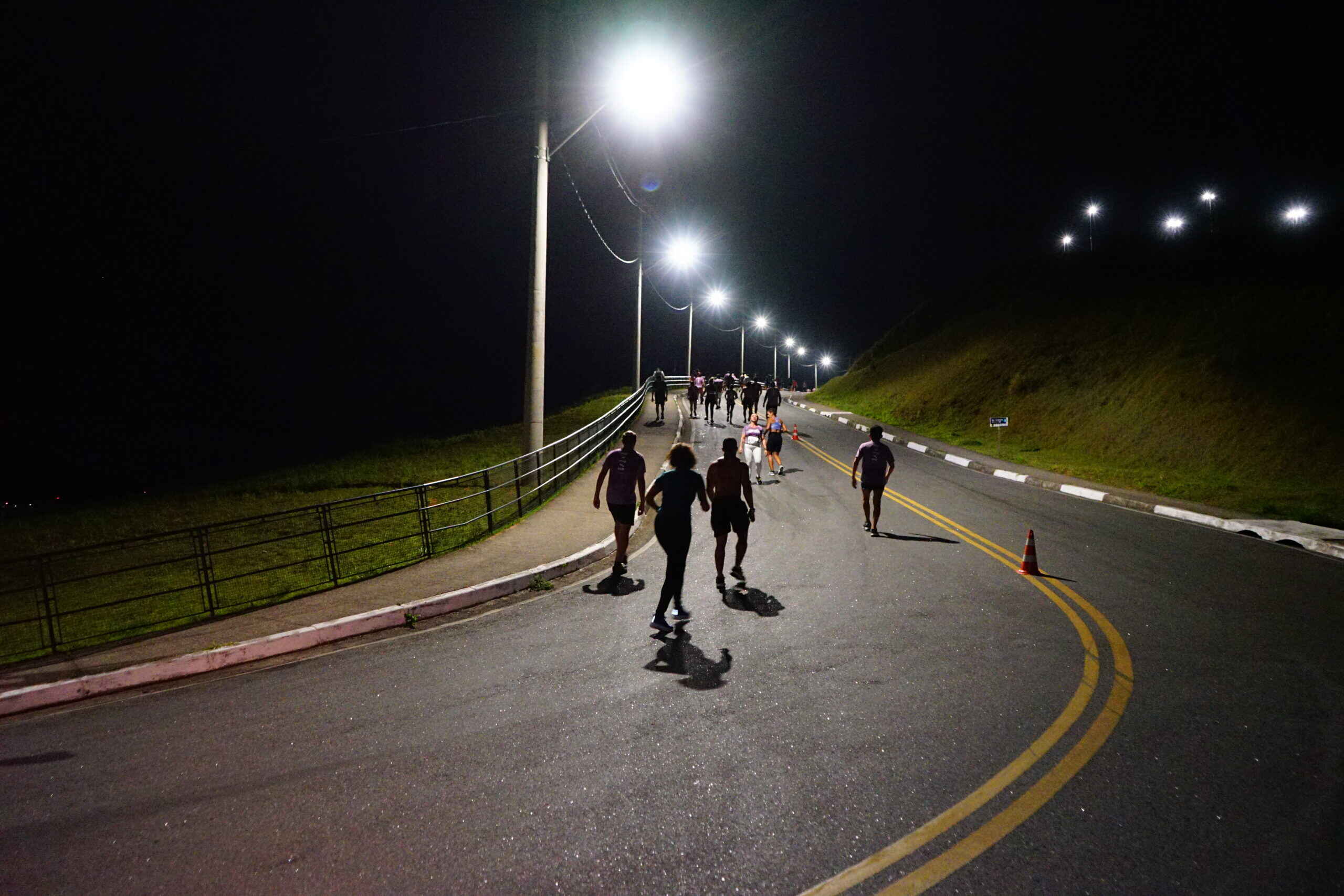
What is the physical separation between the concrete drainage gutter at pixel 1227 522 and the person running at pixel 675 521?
9.57 meters

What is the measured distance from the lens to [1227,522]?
1121 centimetres

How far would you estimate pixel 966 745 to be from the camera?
166 inches

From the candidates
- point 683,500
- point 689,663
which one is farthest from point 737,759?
point 683,500

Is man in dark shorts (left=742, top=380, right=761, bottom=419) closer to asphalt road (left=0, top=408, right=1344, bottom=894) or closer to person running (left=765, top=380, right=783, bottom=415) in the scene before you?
person running (left=765, top=380, right=783, bottom=415)

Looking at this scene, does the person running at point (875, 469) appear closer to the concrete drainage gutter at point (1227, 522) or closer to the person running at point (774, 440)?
the person running at point (774, 440)

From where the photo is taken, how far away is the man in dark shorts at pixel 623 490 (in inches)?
318

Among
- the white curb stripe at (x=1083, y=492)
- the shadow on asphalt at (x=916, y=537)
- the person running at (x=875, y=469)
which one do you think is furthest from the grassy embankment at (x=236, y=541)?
the white curb stripe at (x=1083, y=492)

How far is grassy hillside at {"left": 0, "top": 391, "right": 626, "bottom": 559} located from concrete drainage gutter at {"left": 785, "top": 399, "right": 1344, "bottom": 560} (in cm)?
1349

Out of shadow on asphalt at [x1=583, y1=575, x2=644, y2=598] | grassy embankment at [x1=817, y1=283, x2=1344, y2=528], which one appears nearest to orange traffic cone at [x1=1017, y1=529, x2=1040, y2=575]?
shadow on asphalt at [x1=583, y1=575, x2=644, y2=598]

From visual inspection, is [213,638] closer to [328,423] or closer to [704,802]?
[704,802]

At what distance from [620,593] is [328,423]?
87411mm

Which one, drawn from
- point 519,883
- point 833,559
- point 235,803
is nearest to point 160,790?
point 235,803

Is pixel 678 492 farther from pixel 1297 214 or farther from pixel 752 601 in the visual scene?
pixel 1297 214

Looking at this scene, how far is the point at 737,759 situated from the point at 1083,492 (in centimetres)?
1397
